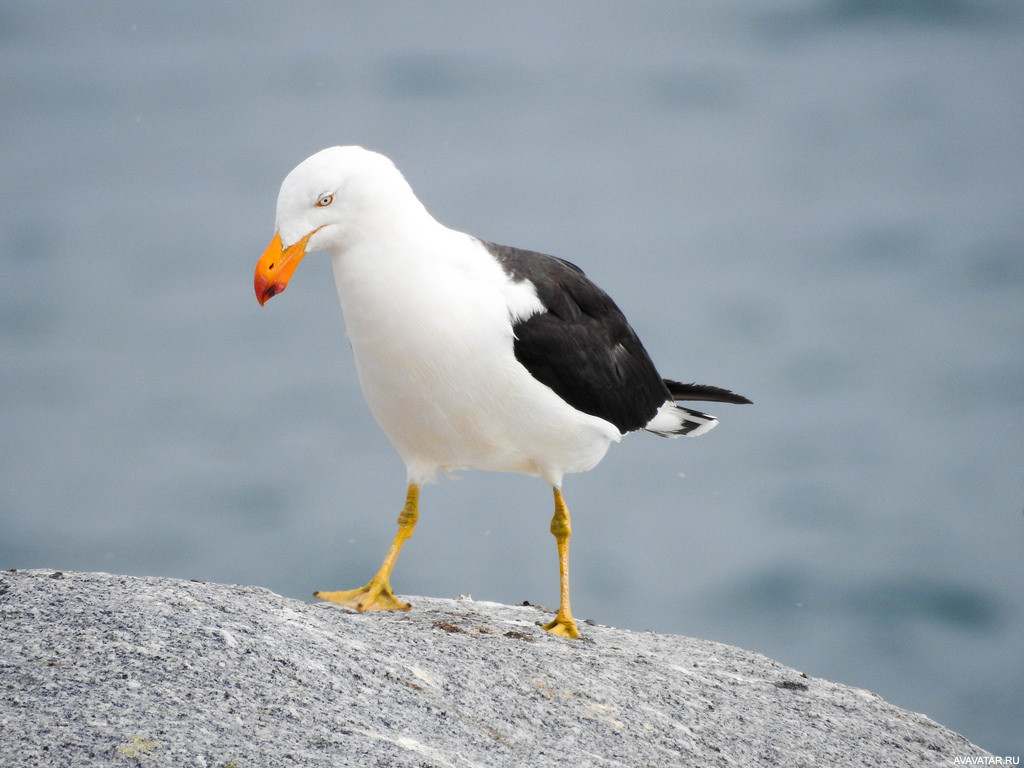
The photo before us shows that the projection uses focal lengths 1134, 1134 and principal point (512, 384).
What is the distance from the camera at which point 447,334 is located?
4.56 meters

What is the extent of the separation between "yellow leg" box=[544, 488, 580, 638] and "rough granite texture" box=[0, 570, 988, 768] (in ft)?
0.48

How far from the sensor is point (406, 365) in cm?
459

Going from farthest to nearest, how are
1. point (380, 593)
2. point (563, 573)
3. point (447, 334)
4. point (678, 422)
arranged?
point (678, 422), point (563, 573), point (380, 593), point (447, 334)

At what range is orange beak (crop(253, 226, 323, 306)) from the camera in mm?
4379

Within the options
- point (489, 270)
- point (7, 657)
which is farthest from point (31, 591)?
point (489, 270)

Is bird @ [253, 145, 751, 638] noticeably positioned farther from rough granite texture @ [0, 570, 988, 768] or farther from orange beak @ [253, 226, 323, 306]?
rough granite texture @ [0, 570, 988, 768]

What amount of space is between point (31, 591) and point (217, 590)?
68 cm

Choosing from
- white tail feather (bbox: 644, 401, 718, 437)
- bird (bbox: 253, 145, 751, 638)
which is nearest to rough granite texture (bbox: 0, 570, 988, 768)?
bird (bbox: 253, 145, 751, 638)

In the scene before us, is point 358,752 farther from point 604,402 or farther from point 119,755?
point 604,402

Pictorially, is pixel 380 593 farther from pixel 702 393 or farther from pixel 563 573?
pixel 702 393

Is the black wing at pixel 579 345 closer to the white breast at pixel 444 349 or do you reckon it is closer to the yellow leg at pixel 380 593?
the white breast at pixel 444 349

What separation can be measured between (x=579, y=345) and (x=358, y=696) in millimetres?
2096

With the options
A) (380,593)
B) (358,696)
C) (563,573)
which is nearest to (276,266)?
(380,593)

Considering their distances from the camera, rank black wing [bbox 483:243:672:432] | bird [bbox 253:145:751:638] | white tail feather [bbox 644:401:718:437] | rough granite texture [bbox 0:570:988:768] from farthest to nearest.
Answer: white tail feather [bbox 644:401:718:437] → black wing [bbox 483:243:672:432] → bird [bbox 253:145:751:638] → rough granite texture [bbox 0:570:988:768]
